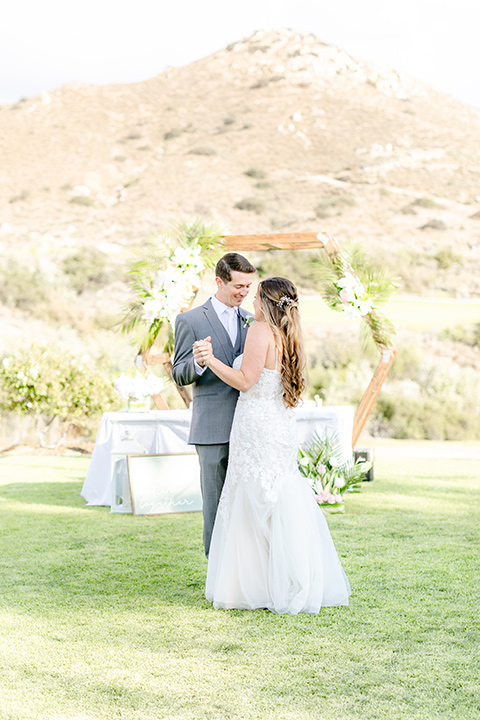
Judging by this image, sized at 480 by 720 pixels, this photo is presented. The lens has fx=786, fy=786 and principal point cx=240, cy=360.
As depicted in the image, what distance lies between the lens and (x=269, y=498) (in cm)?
350

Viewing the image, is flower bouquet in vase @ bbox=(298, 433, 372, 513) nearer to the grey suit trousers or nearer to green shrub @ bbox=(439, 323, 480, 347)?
the grey suit trousers

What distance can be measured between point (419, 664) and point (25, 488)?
5.69 m

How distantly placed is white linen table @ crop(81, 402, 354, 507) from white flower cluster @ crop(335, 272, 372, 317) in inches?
35.3

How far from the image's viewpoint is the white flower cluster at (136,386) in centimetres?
668

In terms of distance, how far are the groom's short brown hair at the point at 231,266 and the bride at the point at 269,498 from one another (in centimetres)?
20

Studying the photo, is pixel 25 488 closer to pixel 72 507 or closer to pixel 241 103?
pixel 72 507

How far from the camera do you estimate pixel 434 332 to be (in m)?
25.9

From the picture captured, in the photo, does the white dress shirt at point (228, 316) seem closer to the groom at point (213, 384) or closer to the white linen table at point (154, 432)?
the groom at point (213, 384)

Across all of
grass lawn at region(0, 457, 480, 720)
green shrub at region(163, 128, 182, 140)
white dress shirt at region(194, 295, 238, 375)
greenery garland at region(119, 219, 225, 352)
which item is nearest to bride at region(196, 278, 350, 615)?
grass lawn at region(0, 457, 480, 720)

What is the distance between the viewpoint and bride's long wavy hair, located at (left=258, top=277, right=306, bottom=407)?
11.5ft

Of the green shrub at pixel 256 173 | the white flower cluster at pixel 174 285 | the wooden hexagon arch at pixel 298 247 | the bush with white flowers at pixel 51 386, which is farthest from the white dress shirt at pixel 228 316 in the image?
the green shrub at pixel 256 173

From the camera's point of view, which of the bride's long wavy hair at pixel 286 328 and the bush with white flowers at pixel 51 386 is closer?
the bride's long wavy hair at pixel 286 328

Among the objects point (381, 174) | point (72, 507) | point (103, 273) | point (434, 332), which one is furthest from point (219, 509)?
point (381, 174)

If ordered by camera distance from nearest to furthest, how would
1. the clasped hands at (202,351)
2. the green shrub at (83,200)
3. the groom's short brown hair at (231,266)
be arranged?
the clasped hands at (202,351) → the groom's short brown hair at (231,266) → the green shrub at (83,200)
